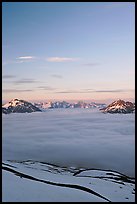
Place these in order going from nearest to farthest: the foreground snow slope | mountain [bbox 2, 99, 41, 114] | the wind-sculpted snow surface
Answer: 1. the foreground snow slope
2. the wind-sculpted snow surface
3. mountain [bbox 2, 99, 41, 114]

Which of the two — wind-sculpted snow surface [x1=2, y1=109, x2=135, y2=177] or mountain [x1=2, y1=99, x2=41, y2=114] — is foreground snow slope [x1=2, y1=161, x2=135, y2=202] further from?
mountain [x1=2, y1=99, x2=41, y2=114]

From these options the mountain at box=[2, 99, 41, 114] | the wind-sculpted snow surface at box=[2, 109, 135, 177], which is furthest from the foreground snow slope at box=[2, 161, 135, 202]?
the mountain at box=[2, 99, 41, 114]

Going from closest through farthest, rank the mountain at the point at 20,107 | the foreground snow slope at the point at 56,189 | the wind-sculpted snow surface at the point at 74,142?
the foreground snow slope at the point at 56,189 < the wind-sculpted snow surface at the point at 74,142 < the mountain at the point at 20,107

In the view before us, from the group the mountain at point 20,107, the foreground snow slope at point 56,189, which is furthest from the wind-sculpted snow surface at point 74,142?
the foreground snow slope at point 56,189

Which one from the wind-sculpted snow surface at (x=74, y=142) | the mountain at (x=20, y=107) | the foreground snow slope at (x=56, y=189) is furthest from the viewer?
the mountain at (x=20, y=107)

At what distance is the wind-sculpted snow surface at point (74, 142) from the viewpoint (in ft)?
82.7

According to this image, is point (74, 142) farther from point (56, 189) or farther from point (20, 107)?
point (56, 189)

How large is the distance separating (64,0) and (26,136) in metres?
47.5

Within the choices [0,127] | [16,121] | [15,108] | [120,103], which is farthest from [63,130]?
[0,127]

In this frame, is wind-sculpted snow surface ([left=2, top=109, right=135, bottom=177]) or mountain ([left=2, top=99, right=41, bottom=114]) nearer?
wind-sculpted snow surface ([left=2, top=109, right=135, bottom=177])

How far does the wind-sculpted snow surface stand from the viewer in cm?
2522

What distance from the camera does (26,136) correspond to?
48.0 meters

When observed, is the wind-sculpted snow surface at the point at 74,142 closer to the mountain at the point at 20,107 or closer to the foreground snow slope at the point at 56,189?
the mountain at the point at 20,107

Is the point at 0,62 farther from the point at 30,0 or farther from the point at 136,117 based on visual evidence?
the point at 136,117
